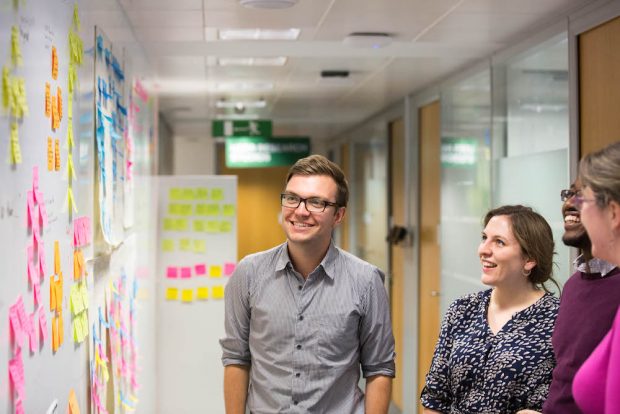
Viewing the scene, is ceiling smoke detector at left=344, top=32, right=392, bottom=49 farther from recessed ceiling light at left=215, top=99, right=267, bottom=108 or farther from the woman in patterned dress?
recessed ceiling light at left=215, top=99, right=267, bottom=108

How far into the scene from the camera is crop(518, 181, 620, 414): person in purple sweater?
6.59ft

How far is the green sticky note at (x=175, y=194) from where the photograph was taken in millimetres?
6035

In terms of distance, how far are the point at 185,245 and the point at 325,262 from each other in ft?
12.0

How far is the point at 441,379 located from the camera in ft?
8.41

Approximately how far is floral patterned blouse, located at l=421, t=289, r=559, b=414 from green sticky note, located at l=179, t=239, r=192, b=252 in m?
3.64

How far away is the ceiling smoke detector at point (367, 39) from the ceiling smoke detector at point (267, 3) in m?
0.81

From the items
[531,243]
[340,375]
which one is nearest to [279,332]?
[340,375]

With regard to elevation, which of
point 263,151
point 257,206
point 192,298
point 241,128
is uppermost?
point 241,128

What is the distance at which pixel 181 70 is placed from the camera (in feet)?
19.6

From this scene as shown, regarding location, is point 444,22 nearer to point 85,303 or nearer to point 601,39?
point 601,39

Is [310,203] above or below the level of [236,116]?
below

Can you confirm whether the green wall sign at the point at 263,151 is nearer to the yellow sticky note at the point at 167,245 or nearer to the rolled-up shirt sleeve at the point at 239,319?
the yellow sticky note at the point at 167,245

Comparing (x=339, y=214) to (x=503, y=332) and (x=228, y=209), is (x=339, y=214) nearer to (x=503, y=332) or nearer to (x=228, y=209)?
(x=503, y=332)

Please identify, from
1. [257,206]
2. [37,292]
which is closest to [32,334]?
[37,292]
